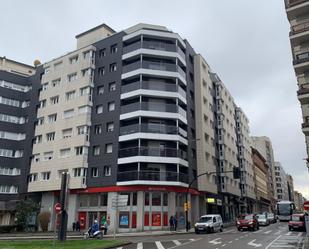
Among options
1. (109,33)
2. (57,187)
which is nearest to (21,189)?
(57,187)

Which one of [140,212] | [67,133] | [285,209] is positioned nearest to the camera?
[140,212]

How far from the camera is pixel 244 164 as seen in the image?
79500 mm

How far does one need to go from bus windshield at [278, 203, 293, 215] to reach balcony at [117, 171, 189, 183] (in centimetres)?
3080

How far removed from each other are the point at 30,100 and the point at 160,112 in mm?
25043

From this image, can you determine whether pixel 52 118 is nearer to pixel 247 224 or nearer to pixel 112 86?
pixel 112 86

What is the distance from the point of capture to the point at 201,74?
54.7m

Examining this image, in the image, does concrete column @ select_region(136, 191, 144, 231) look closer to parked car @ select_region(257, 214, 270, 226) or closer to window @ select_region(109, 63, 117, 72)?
window @ select_region(109, 63, 117, 72)

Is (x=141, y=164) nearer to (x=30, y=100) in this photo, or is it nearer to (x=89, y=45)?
(x=89, y=45)

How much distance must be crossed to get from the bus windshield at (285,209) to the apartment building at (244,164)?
1219cm

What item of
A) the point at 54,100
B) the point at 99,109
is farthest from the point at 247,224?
the point at 54,100

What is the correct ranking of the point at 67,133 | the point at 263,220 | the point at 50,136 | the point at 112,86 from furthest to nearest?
the point at 50,136 < the point at 263,220 < the point at 67,133 < the point at 112,86

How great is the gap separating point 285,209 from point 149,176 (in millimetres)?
34501

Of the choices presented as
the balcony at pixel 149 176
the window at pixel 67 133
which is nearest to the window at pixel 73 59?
the window at pixel 67 133

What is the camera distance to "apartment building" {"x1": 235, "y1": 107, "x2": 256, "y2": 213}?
77.2 metres
